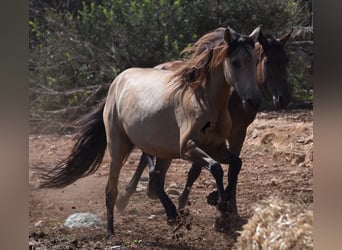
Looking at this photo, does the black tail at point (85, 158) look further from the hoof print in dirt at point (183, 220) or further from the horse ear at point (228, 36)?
the horse ear at point (228, 36)

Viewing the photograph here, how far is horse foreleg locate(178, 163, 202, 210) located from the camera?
4273 mm

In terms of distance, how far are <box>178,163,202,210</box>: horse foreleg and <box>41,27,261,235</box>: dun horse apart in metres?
0.05

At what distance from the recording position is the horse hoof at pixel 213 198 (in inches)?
166

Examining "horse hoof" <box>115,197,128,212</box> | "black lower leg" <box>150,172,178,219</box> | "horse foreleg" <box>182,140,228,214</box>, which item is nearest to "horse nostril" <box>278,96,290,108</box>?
"horse foreleg" <box>182,140,228,214</box>

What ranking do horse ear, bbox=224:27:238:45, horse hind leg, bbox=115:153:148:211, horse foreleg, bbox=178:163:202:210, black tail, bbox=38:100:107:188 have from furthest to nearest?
black tail, bbox=38:100:107:188 < horse hind leg, bbox=115:153:148:211 < horse foreleg, bbox=178:163:202:210 < horse ear, bbox=224:27:238:45

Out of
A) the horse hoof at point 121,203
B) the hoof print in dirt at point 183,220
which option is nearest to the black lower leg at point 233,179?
the hoof print in dirt at point 183,220

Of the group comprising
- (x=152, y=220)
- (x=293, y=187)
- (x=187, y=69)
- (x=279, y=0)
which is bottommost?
(x=152, y=220)

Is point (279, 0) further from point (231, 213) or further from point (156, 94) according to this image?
point (231, 213)

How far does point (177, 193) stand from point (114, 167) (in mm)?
451

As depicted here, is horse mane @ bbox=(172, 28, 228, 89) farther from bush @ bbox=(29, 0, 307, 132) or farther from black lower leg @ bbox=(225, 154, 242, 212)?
black lower leg @ bbox=(225, 154, 242, 212)

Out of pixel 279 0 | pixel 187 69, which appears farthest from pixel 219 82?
pixel 279 0

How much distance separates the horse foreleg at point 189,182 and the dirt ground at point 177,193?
0.09 feet

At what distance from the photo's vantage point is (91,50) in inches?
179
